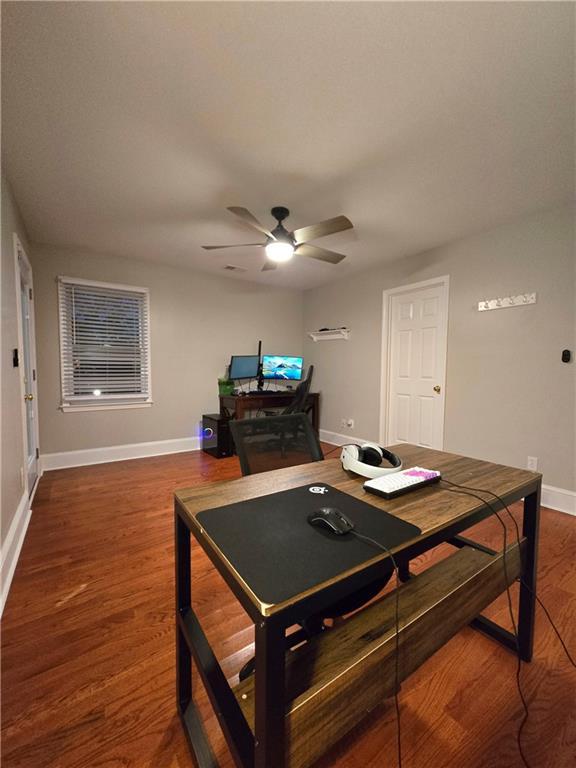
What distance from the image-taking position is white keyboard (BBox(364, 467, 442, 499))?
98 centimetres

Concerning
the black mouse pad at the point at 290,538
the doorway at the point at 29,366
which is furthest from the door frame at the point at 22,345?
the black mouse pad at the point at 290,538

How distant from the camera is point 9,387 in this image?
1955 millimetres

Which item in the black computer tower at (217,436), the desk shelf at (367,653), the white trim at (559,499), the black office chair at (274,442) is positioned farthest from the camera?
the black computer tower at (217,436)

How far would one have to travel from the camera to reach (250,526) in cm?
80

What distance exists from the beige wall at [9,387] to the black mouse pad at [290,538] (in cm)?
173

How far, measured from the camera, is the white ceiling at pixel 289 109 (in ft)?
3.84

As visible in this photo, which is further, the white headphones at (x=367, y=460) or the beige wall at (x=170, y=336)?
the beige wall at (x=170, y=336)

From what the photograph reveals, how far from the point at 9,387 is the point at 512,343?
391 cm

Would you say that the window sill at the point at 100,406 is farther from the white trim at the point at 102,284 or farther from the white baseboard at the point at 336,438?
the white baseboard at the point at 336,438

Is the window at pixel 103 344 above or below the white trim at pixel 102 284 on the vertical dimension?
below

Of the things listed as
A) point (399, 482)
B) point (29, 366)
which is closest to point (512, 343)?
point (399, 482)

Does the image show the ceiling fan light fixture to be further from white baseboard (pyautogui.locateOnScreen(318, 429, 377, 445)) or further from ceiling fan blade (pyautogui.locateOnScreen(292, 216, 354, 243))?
white baseboard (pyautogui.locateOnScreen(318, 429, 377, 445))

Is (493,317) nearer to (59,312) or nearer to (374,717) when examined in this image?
(374,717)

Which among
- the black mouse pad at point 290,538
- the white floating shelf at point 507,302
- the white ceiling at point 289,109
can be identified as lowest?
the black mouse pad at point 290,538
